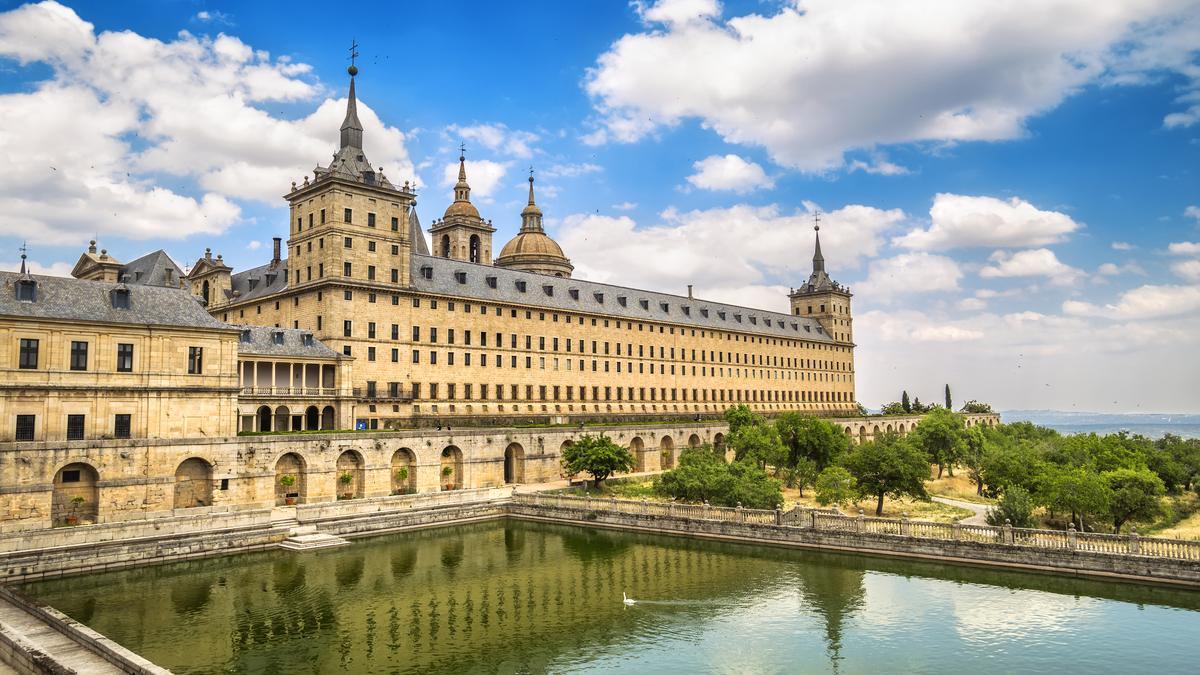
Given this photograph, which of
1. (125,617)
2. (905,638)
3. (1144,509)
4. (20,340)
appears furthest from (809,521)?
(20,340)

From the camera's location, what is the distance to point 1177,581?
31734 millimetres

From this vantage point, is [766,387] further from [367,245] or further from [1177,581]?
[1177,581]

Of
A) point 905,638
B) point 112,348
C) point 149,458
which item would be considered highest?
point 112,348

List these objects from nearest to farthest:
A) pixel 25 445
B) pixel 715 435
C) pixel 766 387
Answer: pixel 25 445
pixel 715 435
pixel 766 387

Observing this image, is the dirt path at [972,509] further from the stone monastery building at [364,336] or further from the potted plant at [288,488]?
the potted plant at [288,488]

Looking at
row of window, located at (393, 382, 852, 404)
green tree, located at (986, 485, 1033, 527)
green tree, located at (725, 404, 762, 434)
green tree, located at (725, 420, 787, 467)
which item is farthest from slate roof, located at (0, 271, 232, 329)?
green tree, located at (725, 404, 762, 434)

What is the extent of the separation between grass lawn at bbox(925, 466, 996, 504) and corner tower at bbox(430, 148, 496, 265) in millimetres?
57285

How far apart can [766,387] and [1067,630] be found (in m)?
85.0

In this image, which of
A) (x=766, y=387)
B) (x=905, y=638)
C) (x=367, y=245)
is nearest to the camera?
(x=905, y=638)

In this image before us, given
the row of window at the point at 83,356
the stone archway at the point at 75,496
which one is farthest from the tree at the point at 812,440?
the stone archway at the point at 75,496

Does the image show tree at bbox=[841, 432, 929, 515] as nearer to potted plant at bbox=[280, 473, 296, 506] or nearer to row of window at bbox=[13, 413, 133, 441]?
potted plant at bbox=[280, 473, 296, 506]

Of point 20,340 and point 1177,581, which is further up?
point 20,340

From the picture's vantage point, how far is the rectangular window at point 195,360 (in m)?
45.1

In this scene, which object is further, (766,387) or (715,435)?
(766,387)
